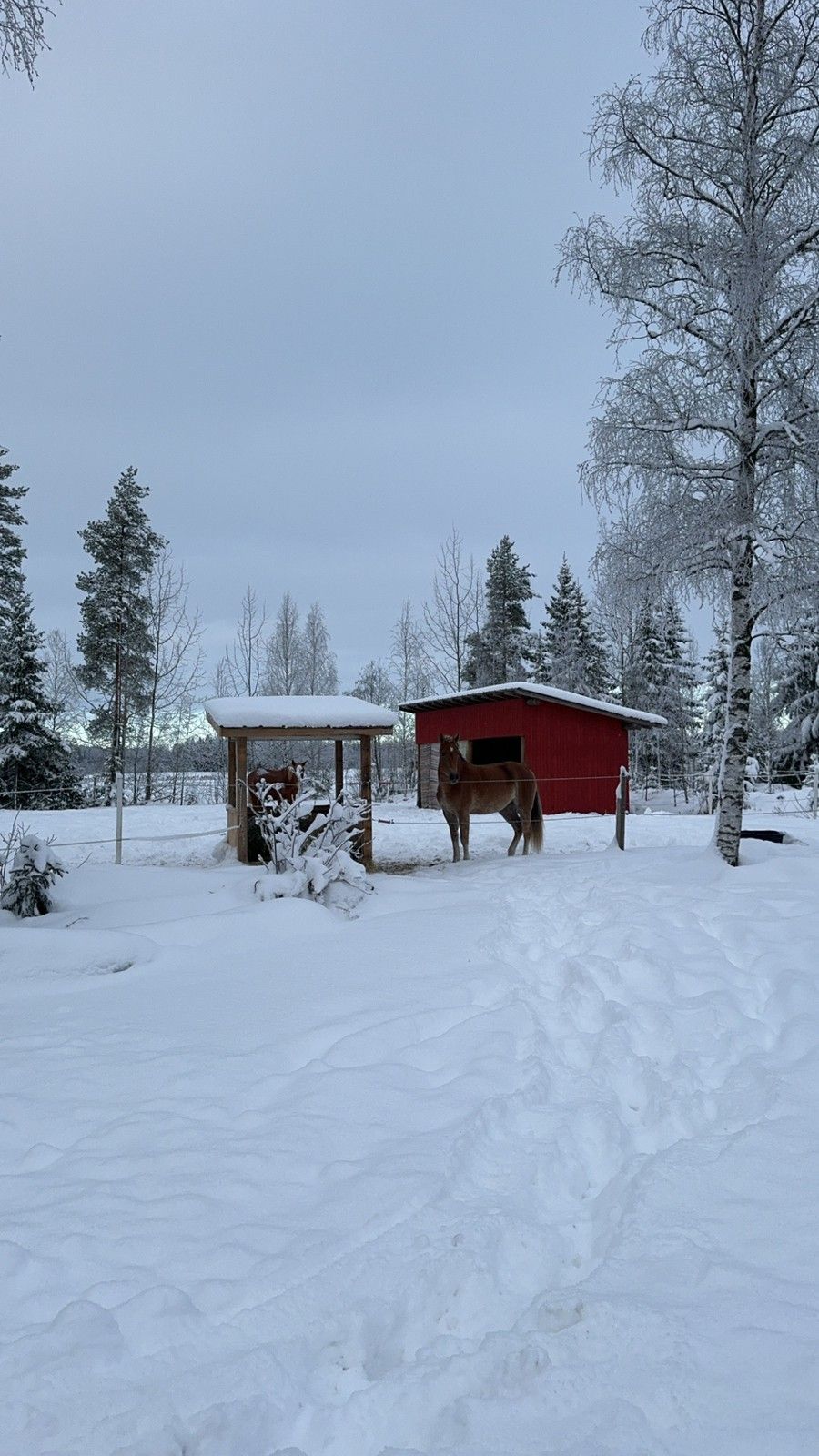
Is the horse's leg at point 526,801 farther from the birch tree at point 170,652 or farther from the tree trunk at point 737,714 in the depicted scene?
the birch tree at point 170,652

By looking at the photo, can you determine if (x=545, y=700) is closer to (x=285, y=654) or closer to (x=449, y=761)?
(x=449, y=761)

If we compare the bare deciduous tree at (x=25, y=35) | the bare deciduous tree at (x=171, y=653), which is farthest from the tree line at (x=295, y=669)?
the bare deciduous tree at (x=25, y=35)

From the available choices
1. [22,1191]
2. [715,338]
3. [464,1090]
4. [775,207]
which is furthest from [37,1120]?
[775,207]

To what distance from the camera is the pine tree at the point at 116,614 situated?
991 inches

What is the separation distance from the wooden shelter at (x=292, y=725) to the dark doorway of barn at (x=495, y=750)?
8673 millimetres

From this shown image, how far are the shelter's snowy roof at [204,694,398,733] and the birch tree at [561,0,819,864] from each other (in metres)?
4.06

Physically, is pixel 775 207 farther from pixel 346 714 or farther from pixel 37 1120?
pixel 37 1120

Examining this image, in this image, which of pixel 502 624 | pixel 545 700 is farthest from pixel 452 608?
pixel 545 700

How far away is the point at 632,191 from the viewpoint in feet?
28.1

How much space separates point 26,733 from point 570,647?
20512 mm

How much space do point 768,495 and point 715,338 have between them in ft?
→ 5.93

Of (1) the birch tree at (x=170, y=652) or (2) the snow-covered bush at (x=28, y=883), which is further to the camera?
(1) the birch tree at (x=170, y=652)

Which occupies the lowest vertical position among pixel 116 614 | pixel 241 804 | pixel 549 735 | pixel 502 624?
pixel 241 804

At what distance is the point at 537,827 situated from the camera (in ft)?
39.5
